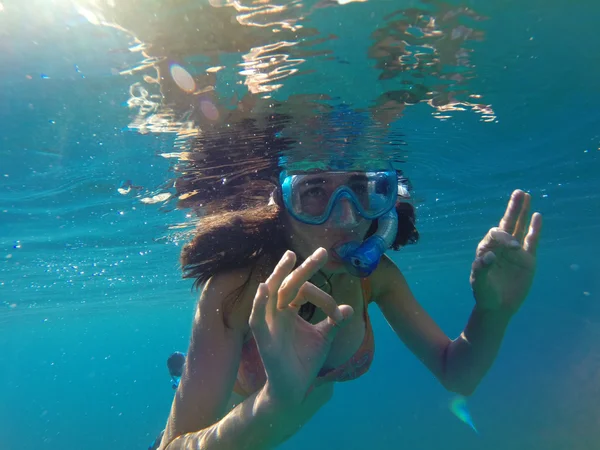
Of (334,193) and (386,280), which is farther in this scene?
(386,280)

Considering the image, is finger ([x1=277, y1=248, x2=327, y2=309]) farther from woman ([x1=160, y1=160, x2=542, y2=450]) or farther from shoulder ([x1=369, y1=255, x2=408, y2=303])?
shoulder ([x1=369, y1=255, x2=408, y2=303])

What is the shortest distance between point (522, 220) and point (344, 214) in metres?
1.90

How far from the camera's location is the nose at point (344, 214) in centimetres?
470

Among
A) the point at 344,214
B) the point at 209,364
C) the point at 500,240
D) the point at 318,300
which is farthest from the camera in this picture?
the point at 344,214

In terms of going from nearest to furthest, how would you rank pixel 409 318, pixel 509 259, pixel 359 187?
pixel 509 259
pixel 359 187
pixel 409 318

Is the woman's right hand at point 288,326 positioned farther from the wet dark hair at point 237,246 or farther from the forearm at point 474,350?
the forearm at point 474,350

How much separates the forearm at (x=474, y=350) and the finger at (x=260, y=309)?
10.3 feet

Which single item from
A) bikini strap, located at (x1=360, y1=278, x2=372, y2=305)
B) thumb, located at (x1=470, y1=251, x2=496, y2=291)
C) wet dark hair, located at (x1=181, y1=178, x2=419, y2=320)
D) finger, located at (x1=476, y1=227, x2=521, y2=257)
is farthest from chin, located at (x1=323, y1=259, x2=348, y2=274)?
finger, located at (x1=476, y1=227, x2=521, y2=257)

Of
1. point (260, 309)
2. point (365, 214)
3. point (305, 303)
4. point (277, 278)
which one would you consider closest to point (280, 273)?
point (277, 278)

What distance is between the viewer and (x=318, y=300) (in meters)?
2.74

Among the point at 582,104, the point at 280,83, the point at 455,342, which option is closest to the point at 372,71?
the point at 280,83

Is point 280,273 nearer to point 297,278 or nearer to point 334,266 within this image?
point 297,278

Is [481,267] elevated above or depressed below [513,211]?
below

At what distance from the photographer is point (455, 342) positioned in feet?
16.9
